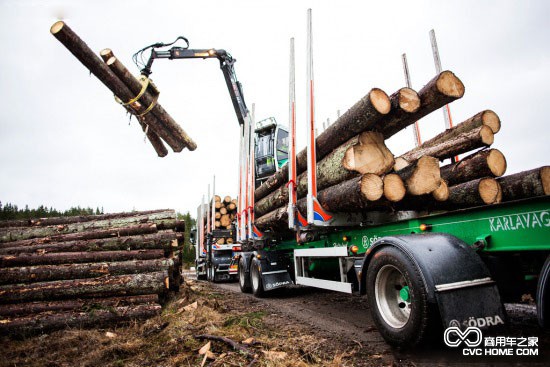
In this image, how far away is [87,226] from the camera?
23.4 ft

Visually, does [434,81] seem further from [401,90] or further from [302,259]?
[302,259]

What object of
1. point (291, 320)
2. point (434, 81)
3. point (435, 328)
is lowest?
point (291, 320)

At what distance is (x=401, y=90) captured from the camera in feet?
13.1

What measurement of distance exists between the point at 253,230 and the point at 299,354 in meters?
4.55

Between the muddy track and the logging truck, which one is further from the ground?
the logging truck

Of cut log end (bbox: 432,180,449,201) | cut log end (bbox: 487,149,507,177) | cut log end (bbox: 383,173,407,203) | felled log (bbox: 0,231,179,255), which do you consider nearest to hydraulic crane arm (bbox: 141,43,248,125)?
felled log (bbox: 0,231,179,255)

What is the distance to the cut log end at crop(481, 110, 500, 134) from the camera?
416 cm

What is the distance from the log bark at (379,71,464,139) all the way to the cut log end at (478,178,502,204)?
977mm

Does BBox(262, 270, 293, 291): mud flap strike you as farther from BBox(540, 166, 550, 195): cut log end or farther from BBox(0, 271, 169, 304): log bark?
BBox(540, 166, 550, 195): cut log end

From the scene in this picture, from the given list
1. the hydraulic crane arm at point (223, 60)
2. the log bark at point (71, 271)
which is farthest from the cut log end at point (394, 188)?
the hydraulic crane arm at point (223, 60)

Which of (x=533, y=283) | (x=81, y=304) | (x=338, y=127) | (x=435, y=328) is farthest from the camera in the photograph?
(x=81, y=304)

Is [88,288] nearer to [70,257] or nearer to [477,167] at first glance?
[70,257]

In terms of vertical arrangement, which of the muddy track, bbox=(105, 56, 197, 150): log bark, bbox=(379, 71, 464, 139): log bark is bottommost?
the muddy track

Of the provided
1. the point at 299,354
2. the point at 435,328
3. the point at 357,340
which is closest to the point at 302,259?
the point at 357,340
